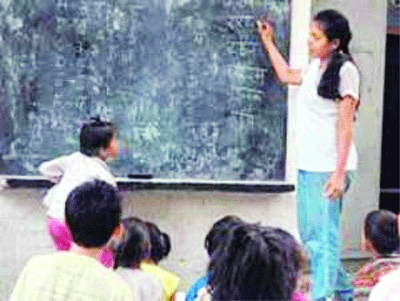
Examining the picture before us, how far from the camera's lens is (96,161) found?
5.78 meters

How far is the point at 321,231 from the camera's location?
19.0 ft

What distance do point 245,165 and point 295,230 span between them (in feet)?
1.62

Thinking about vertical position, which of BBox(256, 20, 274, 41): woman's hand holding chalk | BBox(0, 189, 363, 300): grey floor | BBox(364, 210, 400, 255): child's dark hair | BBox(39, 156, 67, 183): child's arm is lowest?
BBox(0, 189, 363, 300): grey floor

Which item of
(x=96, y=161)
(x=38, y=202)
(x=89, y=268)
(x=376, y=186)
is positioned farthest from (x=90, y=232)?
(x=376, y=186)

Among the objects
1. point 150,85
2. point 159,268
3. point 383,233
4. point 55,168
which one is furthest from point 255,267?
point 150,85

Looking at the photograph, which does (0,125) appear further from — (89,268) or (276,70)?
(89,268)

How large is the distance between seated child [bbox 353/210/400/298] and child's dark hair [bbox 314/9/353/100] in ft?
2.21

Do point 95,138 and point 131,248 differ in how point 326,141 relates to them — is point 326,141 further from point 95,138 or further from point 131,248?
point 131,248

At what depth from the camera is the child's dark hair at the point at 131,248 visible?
4.70 metres

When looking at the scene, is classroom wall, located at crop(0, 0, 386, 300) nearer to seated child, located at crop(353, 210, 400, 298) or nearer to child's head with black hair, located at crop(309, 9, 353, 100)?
child's head with black hair, located at crop(309, 9, 353, 100)

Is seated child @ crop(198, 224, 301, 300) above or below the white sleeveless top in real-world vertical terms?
below

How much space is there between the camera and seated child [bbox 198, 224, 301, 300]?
3203 mm

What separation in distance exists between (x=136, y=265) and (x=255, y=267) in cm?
155

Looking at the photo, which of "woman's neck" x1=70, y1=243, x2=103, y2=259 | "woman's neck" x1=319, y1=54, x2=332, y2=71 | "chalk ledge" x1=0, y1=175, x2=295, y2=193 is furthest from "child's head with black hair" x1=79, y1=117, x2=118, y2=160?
"woman's neck" x1=70, y1=243, x2=103, y2=259
